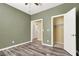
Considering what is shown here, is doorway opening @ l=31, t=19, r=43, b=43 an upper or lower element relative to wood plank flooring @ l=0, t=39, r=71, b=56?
upper

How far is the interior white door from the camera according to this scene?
198 centimetres

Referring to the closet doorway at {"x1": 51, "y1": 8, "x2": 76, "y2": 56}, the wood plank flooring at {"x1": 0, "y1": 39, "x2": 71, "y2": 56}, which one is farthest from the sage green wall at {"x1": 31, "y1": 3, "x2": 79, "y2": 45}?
the wood plank flooring at {"x1": 0, "y1": 39, "x2": 71, "y2": 56}

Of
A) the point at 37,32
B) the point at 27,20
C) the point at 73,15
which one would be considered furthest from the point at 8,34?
the point at 73,15

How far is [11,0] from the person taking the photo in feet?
5.47

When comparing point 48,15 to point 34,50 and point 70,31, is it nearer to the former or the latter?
point 70,31

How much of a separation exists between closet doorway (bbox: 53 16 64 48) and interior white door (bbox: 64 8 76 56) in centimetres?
10

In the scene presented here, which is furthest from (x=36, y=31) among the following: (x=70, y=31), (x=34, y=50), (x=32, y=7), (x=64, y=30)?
(x=70, y=31)

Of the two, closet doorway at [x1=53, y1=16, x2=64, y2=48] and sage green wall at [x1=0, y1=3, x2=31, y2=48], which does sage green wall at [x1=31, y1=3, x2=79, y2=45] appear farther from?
sage green wall at [x1=0, y1=3, x2=31, y2=48]

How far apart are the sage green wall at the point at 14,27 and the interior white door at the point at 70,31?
1025 mm

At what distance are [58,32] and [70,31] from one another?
0.39 metres

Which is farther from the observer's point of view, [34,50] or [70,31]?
[70,31]

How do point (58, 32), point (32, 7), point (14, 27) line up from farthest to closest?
1. point (58, 32)
2. point (14, 27)
3. point (32, 7)

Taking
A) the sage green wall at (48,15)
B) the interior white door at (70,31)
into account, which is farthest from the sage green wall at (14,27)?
the interior white door at (70,31)

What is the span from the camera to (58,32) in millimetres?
2064
